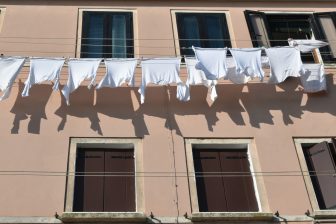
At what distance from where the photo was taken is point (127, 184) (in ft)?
30.2

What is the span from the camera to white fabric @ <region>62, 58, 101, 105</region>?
9.84 meters

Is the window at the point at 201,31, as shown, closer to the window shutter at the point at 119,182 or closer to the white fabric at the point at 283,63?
the white fabric at the point at 283,63

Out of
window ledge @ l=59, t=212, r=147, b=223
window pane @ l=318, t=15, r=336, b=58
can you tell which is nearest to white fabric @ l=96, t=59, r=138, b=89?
window ledge @ l=59, t=212, r=147, b=223

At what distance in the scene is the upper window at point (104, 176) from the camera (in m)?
8.85

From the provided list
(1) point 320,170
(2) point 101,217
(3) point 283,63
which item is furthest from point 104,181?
(3) point 283,63

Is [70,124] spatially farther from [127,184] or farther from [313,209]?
[313,209]

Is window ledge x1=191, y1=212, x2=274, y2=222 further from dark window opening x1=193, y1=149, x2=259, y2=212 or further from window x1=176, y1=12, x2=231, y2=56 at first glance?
window x1=176, y1=12, x2=231, y2=56

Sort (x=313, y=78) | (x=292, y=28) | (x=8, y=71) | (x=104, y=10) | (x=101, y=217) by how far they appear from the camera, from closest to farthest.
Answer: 1. (x=101, y=217)
2. (x=8, y=71)
3. (x=313, y=78)
4. (x=104, y=10)
5. (x=292, y=28)

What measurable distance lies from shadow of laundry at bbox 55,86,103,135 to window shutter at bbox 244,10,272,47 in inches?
169

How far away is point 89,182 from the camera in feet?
30.0

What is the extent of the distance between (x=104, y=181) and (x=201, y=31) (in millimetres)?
4837

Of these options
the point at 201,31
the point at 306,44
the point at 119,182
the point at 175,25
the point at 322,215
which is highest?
the point at 175,25

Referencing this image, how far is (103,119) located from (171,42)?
293 cm

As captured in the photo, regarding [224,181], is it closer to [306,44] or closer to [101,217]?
[101,217]
